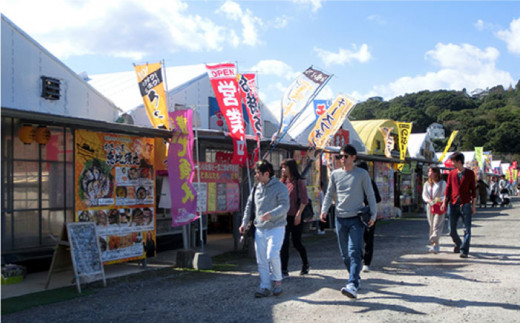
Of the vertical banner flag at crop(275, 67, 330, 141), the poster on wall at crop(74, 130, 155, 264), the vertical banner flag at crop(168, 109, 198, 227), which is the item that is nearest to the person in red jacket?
the vertical banner flag at crop(275, 67, 330, 141)

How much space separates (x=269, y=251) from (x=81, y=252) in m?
3.07

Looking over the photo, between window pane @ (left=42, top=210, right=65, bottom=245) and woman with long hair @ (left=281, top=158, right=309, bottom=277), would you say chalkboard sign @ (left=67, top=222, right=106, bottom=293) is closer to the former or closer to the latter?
window pane @ (left=42, top=210, right=65, bottom=245)

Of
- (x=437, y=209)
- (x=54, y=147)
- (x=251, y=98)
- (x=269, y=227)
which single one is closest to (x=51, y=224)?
(x=54, y=147)

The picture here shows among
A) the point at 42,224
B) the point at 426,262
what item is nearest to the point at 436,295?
the point at 426,262

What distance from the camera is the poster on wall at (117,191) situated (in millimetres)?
8016

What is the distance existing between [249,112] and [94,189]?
141 inches

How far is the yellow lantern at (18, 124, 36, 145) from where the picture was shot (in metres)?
8.61

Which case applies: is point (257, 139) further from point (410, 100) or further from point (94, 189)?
point (410, 100)

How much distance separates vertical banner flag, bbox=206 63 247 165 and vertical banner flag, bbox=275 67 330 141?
127 cm

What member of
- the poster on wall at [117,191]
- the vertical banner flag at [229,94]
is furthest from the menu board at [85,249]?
the vertical banner flag at [229,94]

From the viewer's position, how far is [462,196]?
9359mm

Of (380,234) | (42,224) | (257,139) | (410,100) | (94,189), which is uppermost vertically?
(410,100)

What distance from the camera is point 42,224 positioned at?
9156 millimetres

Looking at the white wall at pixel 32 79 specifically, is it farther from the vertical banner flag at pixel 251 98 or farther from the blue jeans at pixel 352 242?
the blue jeans at pixel 352 242
